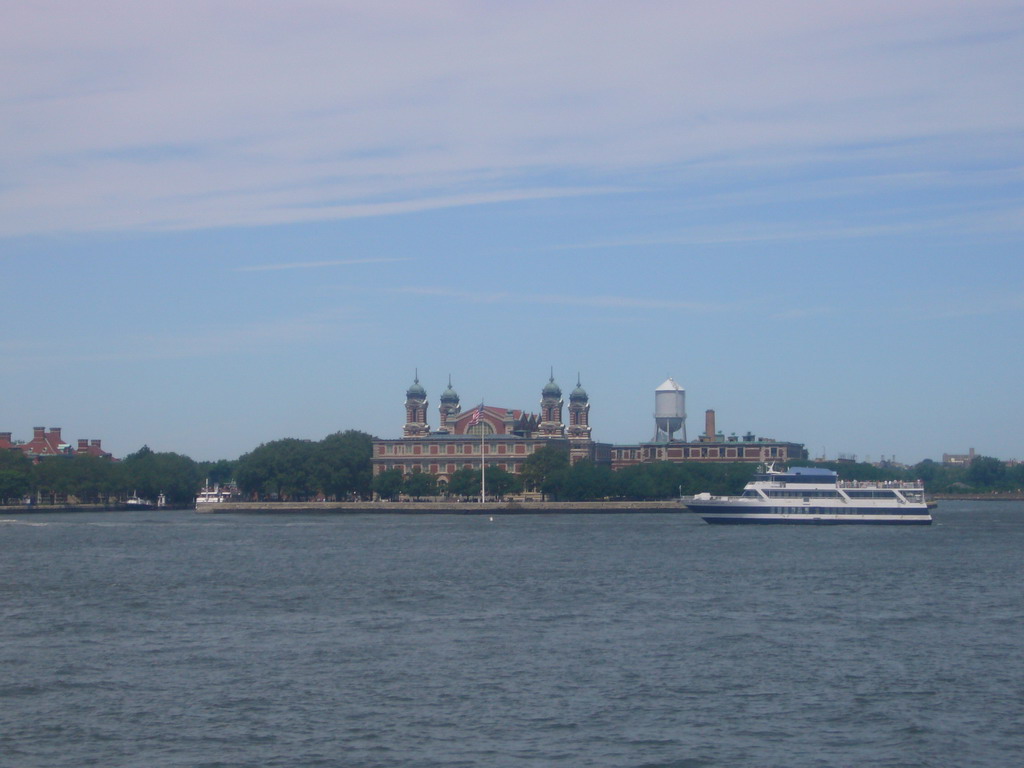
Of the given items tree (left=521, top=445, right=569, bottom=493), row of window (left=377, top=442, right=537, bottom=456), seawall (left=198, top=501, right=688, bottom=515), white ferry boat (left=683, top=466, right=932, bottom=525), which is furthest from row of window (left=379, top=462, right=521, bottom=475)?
white ferry boat (left=683, top=466, right=932, bottom=525)

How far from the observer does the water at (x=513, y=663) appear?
89.6ft

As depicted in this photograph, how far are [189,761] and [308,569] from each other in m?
41.1

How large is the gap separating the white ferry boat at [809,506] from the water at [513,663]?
41.1 metres

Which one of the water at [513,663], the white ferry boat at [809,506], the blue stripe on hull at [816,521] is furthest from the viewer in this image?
the white ferry boat at [809,506]

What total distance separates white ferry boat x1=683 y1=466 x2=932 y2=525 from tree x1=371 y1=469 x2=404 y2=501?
2791 inches

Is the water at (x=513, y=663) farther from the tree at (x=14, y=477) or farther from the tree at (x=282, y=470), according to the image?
the tree at (x=282, y=470)

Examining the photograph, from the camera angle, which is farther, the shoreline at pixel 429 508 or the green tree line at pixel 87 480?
the green tree line at pixel 87 480

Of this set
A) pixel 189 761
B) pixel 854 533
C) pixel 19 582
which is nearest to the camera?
pixel 189 761

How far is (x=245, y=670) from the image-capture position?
35000 millimetres

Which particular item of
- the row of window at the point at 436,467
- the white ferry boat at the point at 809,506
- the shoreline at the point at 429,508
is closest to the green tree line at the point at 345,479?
the row of window at the point at 436,467

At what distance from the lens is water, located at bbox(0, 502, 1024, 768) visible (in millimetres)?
27312

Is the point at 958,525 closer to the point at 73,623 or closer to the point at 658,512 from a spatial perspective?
the point at 658,512

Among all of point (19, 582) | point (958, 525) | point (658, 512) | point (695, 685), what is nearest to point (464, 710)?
point (695, 685)

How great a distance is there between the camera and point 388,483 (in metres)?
180
